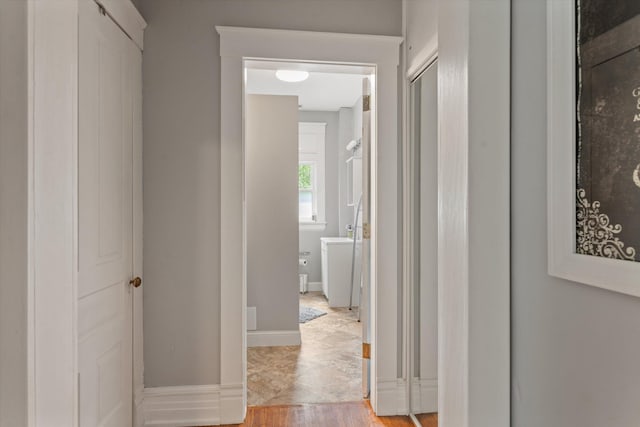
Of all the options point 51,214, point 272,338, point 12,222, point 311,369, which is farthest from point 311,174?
point 12,222

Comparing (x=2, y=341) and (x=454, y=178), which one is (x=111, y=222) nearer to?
(x=2, y=341)

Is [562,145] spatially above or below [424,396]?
above

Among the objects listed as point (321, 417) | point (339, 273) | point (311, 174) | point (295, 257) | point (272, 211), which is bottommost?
point (321, 417)

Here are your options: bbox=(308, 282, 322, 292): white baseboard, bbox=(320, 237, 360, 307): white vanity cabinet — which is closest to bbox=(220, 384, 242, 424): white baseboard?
bbox=(320, 237, 360, 307): white vanity cabinet

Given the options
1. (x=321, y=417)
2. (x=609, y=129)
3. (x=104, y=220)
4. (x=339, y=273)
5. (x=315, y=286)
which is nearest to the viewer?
(x=609, y=129)

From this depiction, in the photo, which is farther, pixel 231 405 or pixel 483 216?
pixel 231 405

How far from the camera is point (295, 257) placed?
3436mm

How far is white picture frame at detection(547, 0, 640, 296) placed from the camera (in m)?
0.73

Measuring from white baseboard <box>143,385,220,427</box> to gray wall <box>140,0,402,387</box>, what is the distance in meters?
0.05

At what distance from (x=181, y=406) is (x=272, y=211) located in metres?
1.69

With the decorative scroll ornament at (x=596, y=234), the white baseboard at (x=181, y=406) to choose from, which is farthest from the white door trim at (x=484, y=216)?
the white baseboard at (x=181, y=406)

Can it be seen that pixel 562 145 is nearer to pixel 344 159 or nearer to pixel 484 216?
pixel 484 216

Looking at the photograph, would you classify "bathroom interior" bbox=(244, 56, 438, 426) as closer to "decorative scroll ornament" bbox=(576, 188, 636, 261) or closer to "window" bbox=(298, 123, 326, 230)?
"window" bbox=(298, 123, 326, 230)

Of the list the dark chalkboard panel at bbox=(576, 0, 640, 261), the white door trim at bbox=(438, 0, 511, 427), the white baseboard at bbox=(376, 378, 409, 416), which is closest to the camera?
the dark chalkboard panel at bbox=(576, 0, 640, 261)
